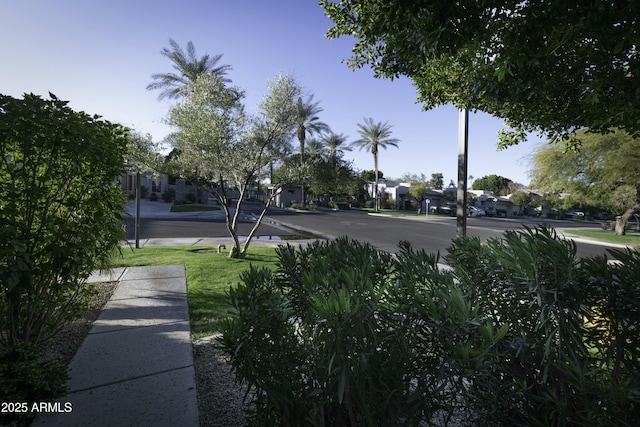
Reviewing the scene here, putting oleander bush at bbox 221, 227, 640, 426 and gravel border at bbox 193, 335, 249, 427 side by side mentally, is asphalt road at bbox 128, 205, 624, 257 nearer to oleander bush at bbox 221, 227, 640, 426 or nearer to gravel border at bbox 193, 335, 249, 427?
gravel border at bbox 193, 335, 249, 427

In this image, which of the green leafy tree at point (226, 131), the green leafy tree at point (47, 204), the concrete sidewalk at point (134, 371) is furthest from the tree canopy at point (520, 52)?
the green leafy tree at point (226, 131)

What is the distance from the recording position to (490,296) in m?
2.16

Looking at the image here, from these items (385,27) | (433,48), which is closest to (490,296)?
(433,48)

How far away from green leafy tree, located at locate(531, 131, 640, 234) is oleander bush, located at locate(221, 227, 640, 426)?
901 inches

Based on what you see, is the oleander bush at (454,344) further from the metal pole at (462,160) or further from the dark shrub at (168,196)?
the dark shrub at (168,196)

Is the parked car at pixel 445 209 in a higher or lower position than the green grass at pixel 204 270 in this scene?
higher

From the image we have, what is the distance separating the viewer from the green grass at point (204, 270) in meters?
5.05

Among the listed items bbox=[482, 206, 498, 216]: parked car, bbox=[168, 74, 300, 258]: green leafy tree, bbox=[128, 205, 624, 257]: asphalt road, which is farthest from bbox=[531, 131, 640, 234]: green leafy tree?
bbox=[482, 206, 498, 216]: parked car

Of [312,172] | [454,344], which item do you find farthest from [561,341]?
[312,172]

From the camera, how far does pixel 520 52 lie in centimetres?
306

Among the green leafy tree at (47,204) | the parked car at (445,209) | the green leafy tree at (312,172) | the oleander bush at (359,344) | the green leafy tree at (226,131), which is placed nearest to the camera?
the oleander bush at (359,344)

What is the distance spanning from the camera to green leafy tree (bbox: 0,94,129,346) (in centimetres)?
286

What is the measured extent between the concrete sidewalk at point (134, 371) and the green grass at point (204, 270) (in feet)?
0.72

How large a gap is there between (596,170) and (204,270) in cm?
2545
